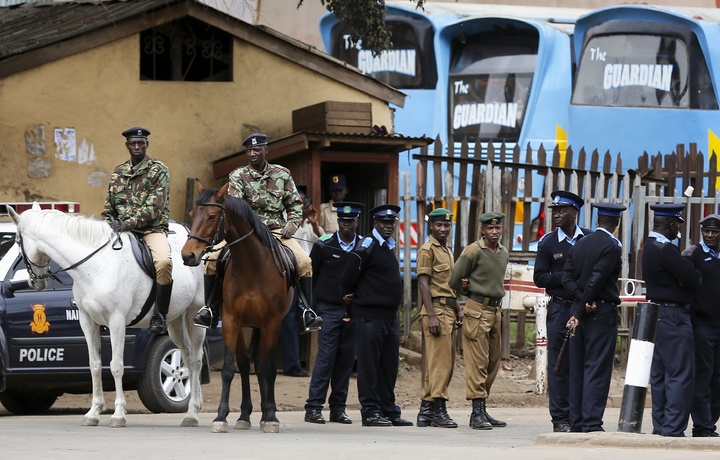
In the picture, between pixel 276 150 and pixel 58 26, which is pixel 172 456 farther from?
pixel 58 26

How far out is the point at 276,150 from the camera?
18.0 m

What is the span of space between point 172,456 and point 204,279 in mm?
3520

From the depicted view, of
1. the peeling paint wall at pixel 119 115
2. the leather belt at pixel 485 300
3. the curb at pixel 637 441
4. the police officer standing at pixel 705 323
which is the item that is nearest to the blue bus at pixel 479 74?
the peeling paint wall at pixel 119 115

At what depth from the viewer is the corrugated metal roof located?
1798cm

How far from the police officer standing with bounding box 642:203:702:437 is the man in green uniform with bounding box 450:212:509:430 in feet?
6.38

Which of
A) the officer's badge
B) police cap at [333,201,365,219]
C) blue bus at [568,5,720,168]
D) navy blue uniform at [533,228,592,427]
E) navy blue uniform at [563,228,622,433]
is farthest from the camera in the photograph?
blue bus at [568,5,720,168]

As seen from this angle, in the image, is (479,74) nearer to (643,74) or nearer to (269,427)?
(643,74)

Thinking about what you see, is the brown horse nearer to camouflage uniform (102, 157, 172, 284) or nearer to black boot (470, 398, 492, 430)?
camouflage uniform (102, 157, 172, 284)

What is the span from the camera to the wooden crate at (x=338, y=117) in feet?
59.3

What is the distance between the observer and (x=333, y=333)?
47.2 ft

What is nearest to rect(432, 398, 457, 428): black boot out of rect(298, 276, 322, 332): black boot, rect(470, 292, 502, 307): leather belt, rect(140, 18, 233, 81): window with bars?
rect(470, 292, 502, 307): leather belt

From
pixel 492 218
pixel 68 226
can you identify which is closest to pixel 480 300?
pixel 492 218

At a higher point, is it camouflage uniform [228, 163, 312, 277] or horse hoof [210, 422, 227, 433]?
camouflage uniform [228, 163, 312, 277]

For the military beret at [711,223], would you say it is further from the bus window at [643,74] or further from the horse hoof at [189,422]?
the bus window at [643,74]
